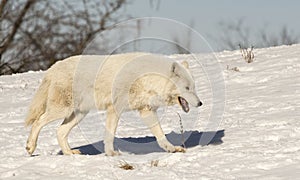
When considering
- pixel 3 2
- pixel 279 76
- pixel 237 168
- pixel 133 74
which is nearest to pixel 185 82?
pixel 133 74

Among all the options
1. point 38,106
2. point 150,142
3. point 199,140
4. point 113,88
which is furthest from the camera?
point 150,142

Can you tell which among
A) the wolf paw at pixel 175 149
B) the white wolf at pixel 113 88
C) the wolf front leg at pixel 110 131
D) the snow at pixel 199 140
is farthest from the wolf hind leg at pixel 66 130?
the wolf paw at pixel 175 149

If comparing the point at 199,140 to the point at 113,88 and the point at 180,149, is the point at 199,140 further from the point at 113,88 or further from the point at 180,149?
the point at 113,88

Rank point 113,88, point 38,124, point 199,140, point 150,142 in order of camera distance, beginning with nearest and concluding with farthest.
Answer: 1. point 113,88
2. point 38,124
3. point 199,140
4. point 150,142

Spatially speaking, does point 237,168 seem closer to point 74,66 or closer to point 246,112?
point 74,66

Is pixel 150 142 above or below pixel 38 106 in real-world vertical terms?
below

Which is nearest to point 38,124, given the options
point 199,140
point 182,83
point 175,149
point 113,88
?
point 113,88

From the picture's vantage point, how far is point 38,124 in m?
6.84

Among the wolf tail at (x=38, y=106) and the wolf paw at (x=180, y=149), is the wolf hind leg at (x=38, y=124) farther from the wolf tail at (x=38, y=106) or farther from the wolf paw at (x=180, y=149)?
the wolf paw at (x=180, y=149)

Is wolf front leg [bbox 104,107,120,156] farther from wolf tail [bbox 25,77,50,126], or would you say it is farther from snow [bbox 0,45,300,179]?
wolf tail [bbox 25,77,50,126]

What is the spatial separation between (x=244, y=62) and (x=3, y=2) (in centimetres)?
1379

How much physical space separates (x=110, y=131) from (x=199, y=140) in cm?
115

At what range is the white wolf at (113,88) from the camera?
6.63 meters

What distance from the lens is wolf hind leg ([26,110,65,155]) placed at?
6.67 metres
